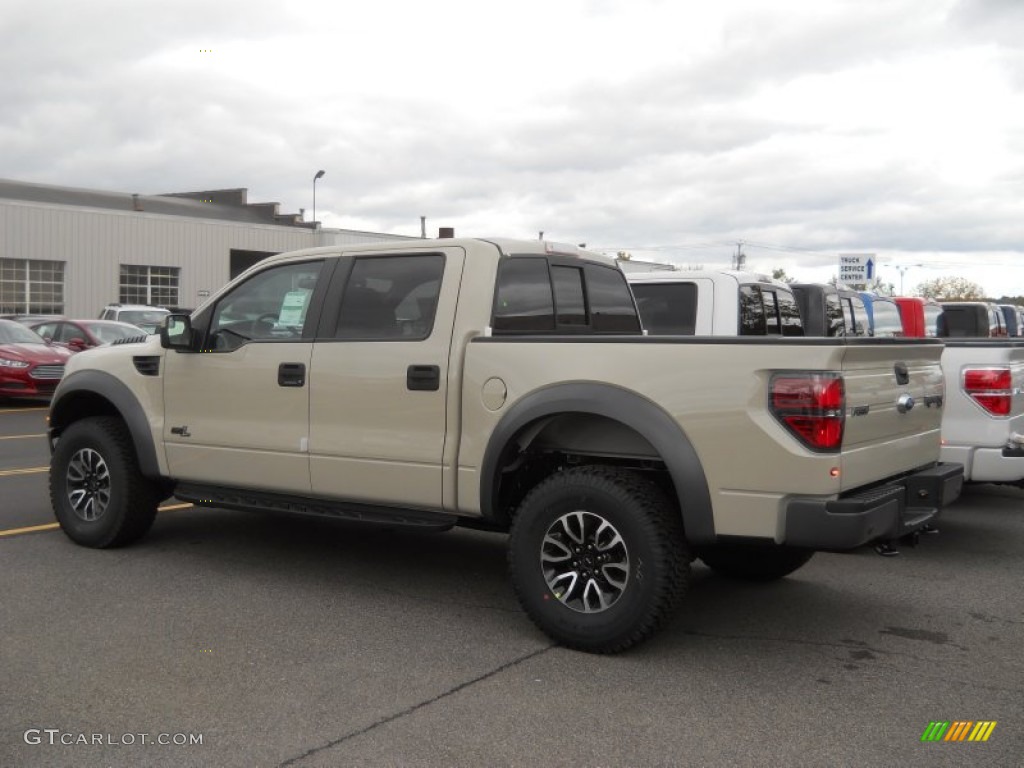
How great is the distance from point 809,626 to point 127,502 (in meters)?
4.21

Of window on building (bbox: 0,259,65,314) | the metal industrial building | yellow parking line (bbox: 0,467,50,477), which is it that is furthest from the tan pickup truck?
window on building (bbox: 0,259,65,314)

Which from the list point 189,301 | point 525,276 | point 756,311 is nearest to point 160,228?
point 189,301

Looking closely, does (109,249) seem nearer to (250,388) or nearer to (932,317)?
(932,317)

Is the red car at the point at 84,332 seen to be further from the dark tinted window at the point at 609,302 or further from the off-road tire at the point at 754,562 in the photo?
the off-road tire at the point at 754,562

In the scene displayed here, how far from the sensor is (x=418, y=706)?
168 inches

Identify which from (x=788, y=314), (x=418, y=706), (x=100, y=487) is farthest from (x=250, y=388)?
(x=788, y=314)

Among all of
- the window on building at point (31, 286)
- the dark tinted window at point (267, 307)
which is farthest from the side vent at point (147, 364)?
the window on building at point (31, 286)

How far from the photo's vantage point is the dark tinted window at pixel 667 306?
31.2 ft

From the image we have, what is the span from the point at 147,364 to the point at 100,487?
906mm

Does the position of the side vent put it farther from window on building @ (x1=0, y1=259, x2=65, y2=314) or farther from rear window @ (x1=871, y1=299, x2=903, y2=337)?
window on building @ (x1=0, y1=259, x2=65, y2=314)

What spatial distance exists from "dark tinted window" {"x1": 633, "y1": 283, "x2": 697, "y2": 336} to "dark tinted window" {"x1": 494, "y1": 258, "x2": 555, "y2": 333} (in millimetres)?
3573

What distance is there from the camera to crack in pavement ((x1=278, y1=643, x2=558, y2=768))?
380 centimetres

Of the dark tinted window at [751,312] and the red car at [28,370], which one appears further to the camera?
the red car at [28,370]

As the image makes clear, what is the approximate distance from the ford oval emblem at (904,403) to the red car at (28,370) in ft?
47.2
